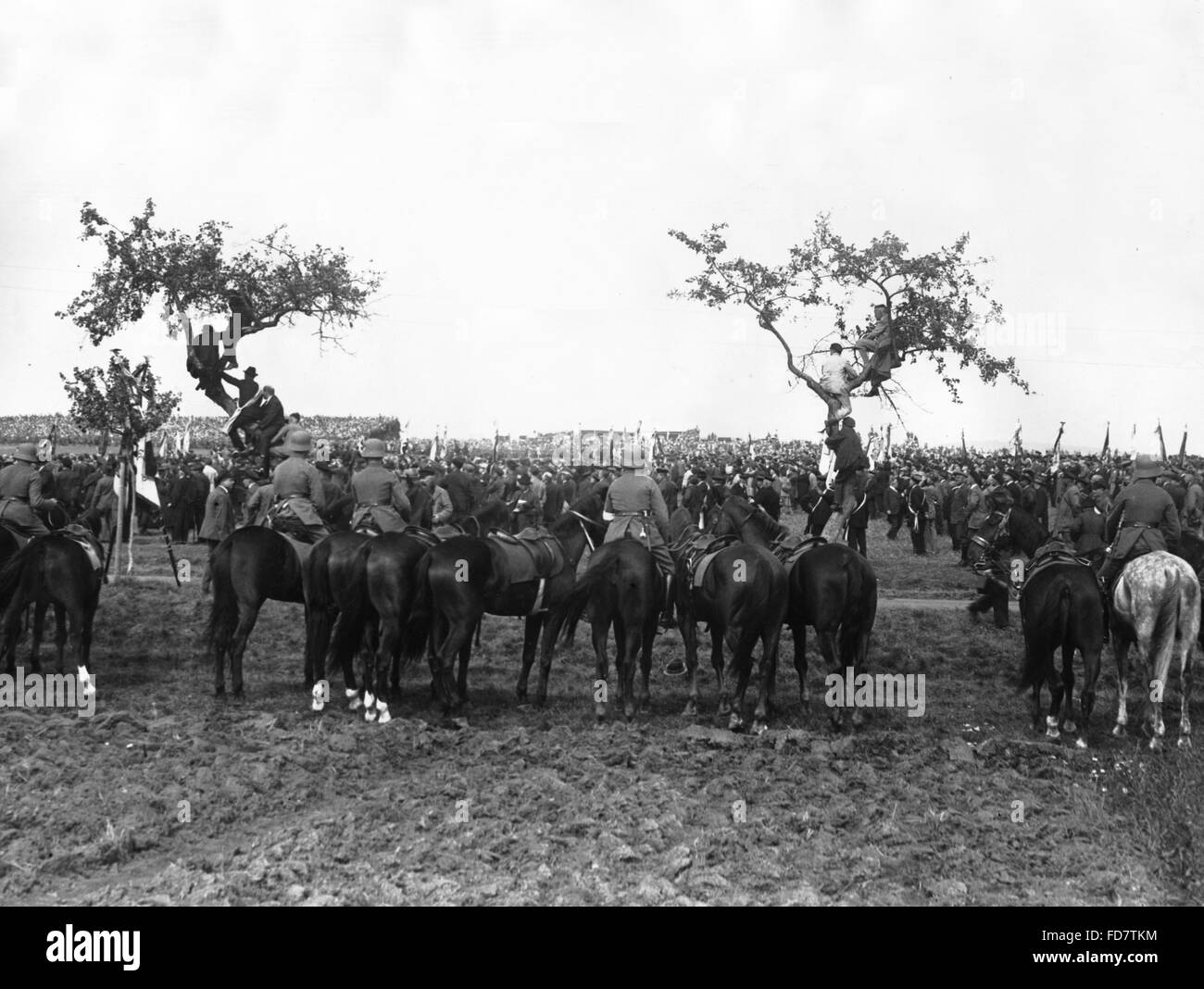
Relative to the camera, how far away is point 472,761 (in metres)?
9.91

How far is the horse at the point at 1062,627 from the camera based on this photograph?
436 inches

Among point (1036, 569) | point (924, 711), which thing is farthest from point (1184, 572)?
point (924, 711)

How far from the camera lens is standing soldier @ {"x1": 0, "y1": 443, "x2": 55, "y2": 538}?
1344 centimetres

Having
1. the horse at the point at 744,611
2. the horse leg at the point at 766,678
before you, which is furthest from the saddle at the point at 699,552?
the horse leg at the point at 766,678

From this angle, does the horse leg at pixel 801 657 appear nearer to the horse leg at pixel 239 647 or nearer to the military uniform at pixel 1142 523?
the military uniform at pixel 1142 523

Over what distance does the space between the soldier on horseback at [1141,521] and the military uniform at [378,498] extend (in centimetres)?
769

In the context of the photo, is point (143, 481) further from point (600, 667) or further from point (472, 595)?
point (600, 667)

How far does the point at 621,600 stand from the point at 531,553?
4.25 ft

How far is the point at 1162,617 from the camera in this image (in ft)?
37.4

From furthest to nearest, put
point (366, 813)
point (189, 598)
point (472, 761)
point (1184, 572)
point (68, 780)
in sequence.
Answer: point (189, 598)
point (1184, 572)
point (472, 761)
point (68, 780)
point (366, 813)

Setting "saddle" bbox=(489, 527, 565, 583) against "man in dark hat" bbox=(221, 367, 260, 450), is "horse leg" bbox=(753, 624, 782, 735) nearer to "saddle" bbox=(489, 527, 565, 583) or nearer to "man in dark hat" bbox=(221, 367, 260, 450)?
"saddle" bbox=(489, 527, 565, 583)
